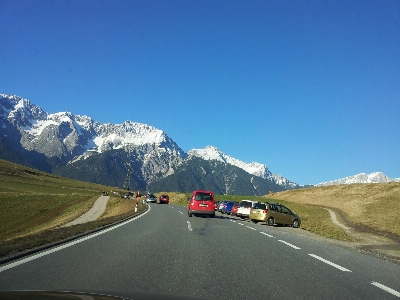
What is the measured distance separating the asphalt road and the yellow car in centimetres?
1537

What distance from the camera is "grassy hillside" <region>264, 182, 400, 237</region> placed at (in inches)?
1507

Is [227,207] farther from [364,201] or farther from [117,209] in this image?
[364,201]

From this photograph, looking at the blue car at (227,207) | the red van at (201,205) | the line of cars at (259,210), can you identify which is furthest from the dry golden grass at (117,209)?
the blue car at (227,207)

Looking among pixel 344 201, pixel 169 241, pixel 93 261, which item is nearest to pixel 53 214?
pixel 169 241

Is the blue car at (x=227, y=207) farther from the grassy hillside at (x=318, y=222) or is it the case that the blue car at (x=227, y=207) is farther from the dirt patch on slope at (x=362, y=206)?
the dirt patch on slope at (x=362, y=206)

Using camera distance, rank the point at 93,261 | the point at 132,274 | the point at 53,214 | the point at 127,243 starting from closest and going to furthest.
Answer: the point at 132,274, the point at 93,261, the point at 127,243, the point at 53,214

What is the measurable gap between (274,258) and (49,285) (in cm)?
618

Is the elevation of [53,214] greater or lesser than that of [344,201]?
lesser

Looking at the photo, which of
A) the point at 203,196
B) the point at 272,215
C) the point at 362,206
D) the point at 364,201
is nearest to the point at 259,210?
the point at 272,215

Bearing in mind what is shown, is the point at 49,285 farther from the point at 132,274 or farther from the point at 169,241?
the point at 169,241

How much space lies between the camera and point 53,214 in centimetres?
4022

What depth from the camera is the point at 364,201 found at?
57938 millimetres

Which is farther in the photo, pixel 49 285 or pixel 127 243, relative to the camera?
pixel 127 243

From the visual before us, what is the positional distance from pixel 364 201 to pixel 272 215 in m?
37.5
